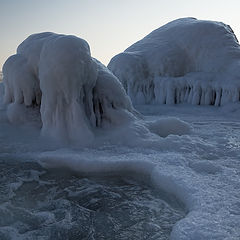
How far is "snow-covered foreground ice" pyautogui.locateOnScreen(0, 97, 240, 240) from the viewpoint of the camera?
3240mm

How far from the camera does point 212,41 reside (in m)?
13.4

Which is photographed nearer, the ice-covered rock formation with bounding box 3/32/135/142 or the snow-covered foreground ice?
the snow-covered foreground ice

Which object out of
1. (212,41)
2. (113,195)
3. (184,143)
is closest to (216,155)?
(184,143)

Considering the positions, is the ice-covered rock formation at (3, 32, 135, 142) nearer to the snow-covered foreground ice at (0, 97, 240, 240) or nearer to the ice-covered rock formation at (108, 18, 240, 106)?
the snow-covered foreground ice at (0, 97, 240, 240)

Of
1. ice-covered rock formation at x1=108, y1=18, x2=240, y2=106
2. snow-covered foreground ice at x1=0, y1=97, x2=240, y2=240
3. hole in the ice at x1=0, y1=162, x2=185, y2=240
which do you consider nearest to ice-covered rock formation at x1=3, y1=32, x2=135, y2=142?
snow-covered foreground ice at x1=0, y1=97, x2=240, y2=240

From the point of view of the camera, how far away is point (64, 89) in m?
6.64

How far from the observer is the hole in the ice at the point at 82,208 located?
10.6ft

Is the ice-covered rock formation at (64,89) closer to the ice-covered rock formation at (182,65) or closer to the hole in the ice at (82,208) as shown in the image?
the hole in the ice at (82,208)

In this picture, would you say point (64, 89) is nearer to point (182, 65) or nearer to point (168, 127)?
point (168, 127)

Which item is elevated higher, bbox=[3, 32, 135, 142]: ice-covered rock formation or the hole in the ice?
bbox=[3, 32, 135, 142]: ice-covered rock formation

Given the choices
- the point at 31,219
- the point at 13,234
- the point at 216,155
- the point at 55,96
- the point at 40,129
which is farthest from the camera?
the point at 40,129

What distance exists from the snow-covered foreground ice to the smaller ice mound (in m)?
0.42

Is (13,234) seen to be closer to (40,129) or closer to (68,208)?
(68,208)

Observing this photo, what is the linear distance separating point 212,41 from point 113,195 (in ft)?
36.7
